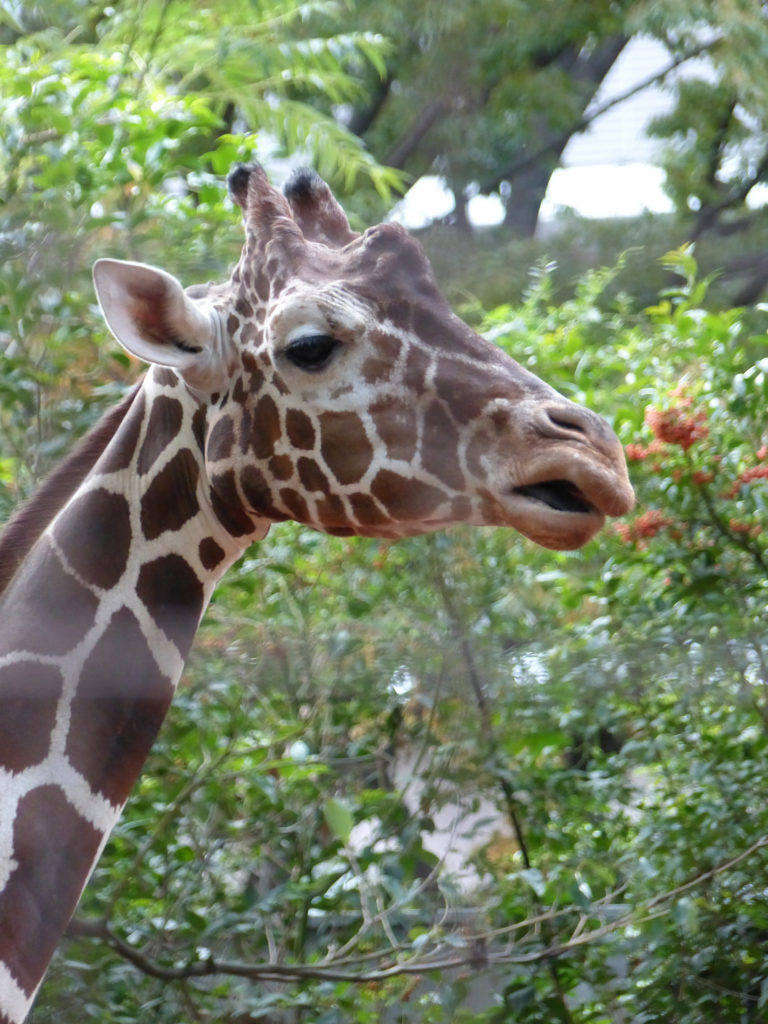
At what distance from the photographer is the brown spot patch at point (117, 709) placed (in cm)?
89

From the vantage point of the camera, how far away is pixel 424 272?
932 mm

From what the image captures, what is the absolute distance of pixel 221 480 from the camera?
3.12ft

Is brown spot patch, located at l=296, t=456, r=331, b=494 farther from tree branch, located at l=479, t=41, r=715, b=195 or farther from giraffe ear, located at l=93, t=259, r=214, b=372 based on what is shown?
tree branch, located at l=479, t=41, r=715, b=195

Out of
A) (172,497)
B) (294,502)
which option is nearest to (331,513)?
(294,502)

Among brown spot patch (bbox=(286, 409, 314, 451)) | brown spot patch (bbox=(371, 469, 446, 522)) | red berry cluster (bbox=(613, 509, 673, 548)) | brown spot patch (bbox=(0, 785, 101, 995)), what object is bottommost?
brown spot patch (bbox=(0, 785, 101, 995))

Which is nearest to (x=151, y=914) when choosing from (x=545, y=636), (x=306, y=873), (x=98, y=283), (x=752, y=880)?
(x=306, y=873)

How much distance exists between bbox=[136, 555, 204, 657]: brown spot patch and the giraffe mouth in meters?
0.30

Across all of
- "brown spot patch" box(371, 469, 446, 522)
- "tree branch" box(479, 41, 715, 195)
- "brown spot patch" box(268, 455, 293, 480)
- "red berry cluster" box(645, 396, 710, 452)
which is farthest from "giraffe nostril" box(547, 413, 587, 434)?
"tree branch" box(479, 41, 715, 195)

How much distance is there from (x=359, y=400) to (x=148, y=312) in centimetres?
17

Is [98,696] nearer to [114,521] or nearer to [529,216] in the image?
[114,521]

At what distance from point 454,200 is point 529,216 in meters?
0.22

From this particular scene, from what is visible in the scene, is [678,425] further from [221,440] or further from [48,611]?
[48,611]

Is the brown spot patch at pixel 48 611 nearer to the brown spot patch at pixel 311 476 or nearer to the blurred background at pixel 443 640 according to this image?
the brown spot patch at pixel 311 476

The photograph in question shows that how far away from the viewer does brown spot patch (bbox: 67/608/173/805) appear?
0.89 m
